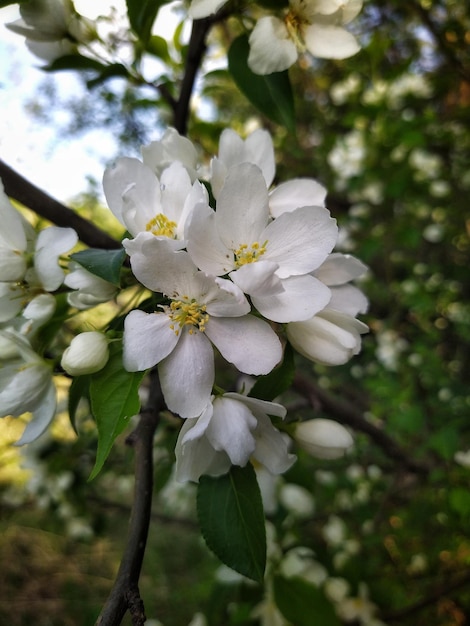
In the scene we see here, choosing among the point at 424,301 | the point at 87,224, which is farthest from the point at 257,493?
the point at 424,301

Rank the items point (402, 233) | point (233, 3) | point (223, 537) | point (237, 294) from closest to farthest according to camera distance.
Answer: point (237, 294) → point (223, 537) → point (233, 3) → point (402, 233)

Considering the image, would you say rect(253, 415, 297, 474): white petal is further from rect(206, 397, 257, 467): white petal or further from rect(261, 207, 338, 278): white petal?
rect(261, 207, 338, 278): white petal

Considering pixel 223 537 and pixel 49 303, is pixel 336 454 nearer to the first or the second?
pixel 223 537

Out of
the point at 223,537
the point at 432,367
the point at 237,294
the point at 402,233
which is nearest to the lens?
the point at 237,294

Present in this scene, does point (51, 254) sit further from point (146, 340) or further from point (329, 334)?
point (329, 334)

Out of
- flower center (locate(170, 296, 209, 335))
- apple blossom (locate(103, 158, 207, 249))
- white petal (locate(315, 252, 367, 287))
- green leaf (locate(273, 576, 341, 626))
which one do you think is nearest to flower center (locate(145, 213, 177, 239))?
apple blossom (locate(103, 158, 207, 249))

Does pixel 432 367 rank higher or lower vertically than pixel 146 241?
lower

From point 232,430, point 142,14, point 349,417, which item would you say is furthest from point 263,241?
point 349,417
